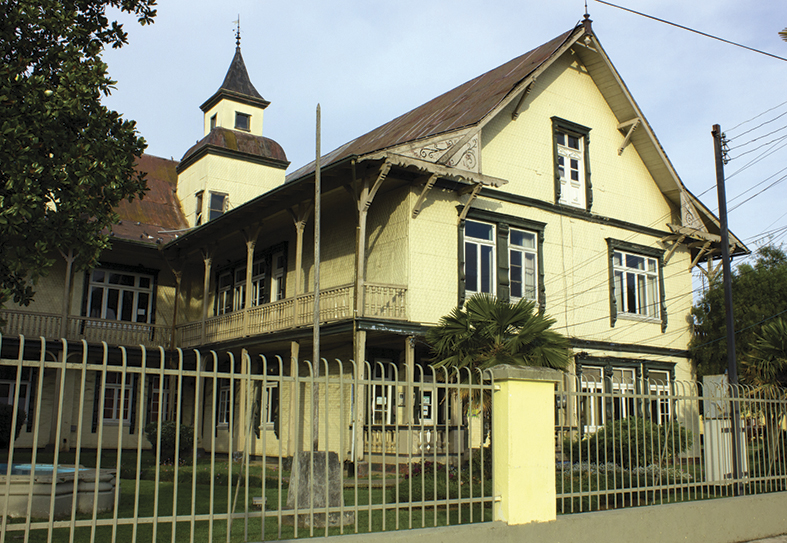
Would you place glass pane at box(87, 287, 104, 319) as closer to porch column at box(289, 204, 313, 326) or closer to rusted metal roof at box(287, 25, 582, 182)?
rusted metal roof at box(287, 25, 582, 182)

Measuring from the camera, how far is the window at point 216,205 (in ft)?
92.9

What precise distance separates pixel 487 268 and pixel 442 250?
169 cm

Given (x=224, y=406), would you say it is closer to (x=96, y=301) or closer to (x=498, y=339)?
(x=96, y=301)

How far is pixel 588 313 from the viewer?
68.9 feet

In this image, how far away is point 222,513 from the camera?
7.07 m

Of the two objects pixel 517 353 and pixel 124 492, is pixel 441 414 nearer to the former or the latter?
pixel 517 353

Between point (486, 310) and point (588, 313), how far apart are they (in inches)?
A: 326

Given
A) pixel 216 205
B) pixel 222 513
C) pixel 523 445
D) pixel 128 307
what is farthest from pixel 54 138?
pixel 216 205

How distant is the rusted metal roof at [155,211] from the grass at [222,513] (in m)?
11.2

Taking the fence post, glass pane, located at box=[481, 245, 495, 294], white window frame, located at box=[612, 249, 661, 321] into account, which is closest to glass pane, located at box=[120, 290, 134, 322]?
glass pane, located at box=[481, 245, 495, 294]

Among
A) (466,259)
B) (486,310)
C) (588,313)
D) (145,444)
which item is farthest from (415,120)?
(145,444)

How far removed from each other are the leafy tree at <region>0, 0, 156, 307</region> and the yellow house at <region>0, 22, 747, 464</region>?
248 inches

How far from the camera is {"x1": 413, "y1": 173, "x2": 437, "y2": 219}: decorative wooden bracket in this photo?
17031 mm

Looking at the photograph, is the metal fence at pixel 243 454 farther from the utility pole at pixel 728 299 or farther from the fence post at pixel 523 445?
the utility pole at pixel 728 299
